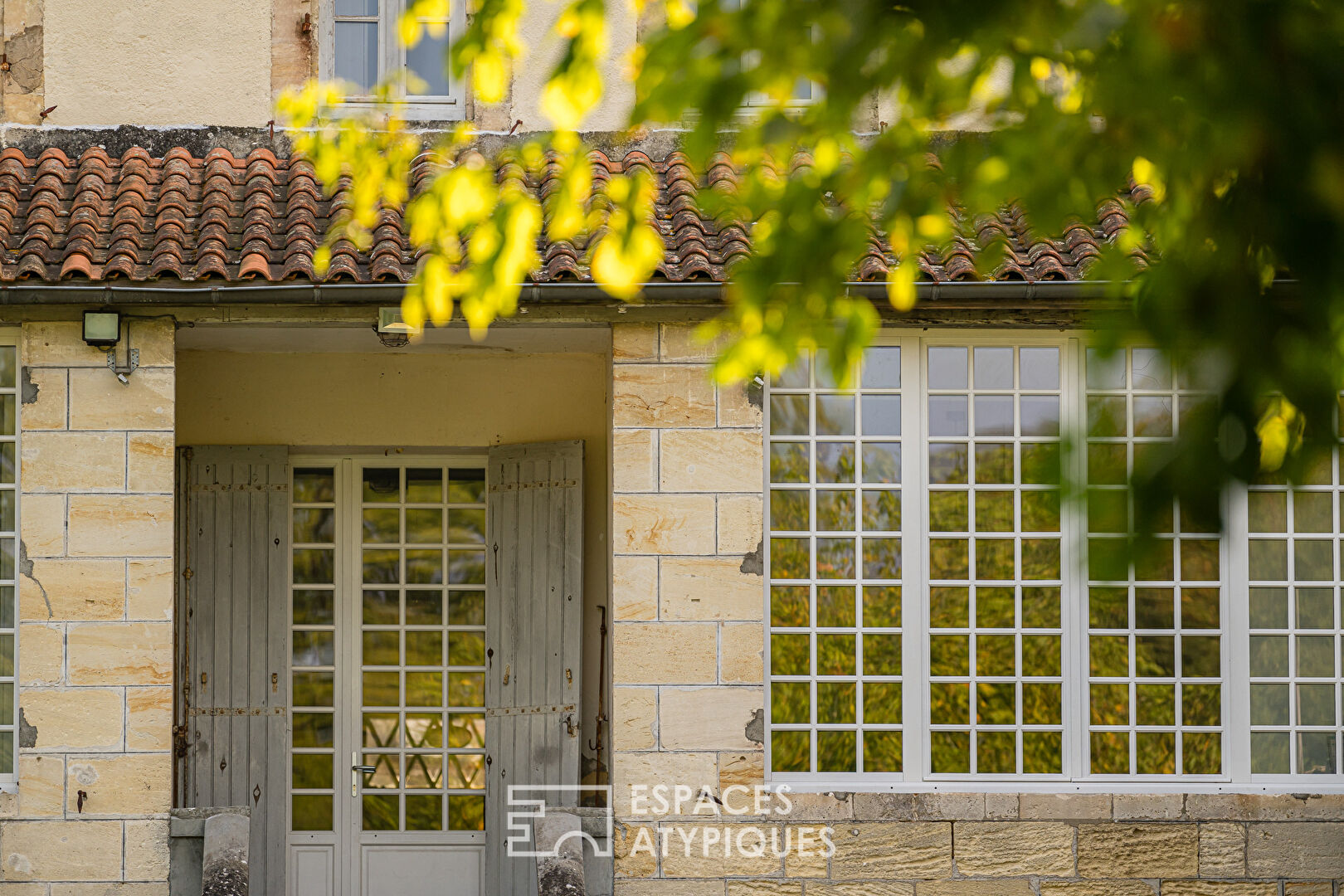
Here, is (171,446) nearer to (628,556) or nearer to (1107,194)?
(628,556)

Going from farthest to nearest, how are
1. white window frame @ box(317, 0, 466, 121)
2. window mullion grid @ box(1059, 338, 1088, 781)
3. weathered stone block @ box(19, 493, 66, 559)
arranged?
white window frame @ box(317, 0, 466, 121)
window mullion grid @ box(1059, 338, 1088, 781)
weathered stone block @ box(19, 493, 66, 559)

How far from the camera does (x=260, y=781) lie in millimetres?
7508

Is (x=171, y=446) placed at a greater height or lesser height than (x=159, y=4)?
lesser

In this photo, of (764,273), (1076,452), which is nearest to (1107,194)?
(764,273)

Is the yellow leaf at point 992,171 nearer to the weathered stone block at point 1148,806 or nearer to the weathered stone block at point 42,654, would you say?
the weathered stone block at point 1148,806

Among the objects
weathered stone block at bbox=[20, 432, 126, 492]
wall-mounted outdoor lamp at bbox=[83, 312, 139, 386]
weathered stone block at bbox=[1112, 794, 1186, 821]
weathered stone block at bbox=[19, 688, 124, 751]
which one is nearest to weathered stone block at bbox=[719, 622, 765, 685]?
weathered stone block at bbox=[1112, 794, 1186, 821]

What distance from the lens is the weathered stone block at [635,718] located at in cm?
593

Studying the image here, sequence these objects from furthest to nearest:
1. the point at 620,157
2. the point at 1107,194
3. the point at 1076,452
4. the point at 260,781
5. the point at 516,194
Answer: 1. the point at 260,781
2. the point at 620,157
3. the point at 516,194
4. the point at 1107,194
5. the point at 1076,452

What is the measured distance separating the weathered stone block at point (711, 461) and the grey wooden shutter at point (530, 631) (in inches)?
66.6

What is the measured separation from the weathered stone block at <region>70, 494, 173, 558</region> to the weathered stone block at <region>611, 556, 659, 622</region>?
2082 millimetres

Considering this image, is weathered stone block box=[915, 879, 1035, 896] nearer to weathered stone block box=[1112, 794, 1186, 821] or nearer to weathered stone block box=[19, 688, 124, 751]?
weathered stone block box=[1112, 794, 1186, 821]

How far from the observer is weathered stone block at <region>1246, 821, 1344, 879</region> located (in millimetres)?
5988

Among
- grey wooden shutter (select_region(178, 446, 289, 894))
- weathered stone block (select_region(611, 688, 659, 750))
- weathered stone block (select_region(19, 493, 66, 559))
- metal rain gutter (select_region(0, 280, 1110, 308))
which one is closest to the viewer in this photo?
metal rain gutter (select_region(0, 280, 1110, 308))

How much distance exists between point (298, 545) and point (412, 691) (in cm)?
114
